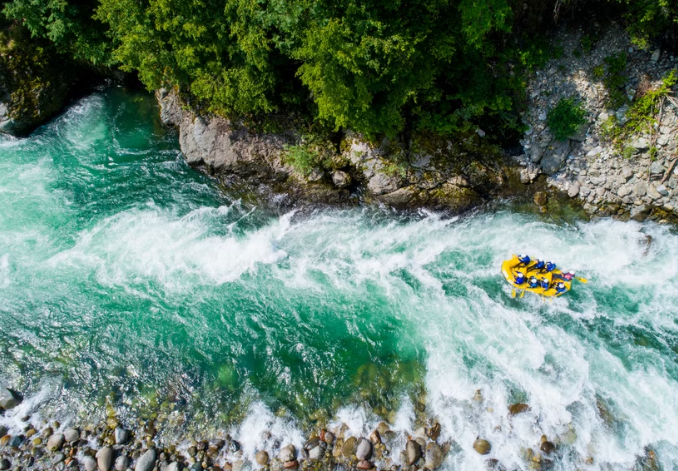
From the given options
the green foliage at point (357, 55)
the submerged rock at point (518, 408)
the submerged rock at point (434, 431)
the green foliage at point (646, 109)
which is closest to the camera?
the submerged rock at point (434, 431)

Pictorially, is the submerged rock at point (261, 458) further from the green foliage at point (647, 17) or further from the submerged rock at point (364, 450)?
the green foliage at point (647, 17)

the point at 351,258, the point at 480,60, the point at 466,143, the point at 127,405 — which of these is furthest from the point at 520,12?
the point at 127,405

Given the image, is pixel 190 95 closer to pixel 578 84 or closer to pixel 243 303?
pixel 243 303

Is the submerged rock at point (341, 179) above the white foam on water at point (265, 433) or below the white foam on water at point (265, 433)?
→ above

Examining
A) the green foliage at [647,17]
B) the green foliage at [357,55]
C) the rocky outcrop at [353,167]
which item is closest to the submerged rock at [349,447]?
the rocky outcrop at [353,167]

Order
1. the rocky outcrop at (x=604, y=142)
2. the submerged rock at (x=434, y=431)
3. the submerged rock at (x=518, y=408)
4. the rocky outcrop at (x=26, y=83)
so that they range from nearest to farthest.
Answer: the submerged rock at (x=434, y=431), the submerged rock at (x=518, y=408), the rocky outcrop at (x=604, y=142), the rocky outcrop at (x=26, y=83)

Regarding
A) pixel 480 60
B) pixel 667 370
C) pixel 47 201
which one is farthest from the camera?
pixel 47 201

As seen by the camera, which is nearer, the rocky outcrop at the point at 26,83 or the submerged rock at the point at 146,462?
the submerged rock at the point at 146,462
